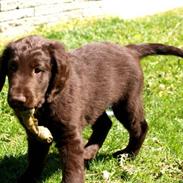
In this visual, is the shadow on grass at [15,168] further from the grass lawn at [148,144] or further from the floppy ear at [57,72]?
the floppy ear at [57,72]

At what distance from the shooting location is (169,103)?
6062mm

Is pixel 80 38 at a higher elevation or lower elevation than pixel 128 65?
lower

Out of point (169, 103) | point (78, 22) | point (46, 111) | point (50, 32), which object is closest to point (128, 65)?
point (46, 111)

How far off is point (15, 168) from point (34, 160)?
0.38m

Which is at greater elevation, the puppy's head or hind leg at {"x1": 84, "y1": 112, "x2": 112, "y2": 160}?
the puppy's head

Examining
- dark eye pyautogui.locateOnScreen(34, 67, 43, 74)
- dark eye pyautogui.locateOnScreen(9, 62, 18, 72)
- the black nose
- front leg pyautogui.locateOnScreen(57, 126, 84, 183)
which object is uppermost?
dark eye pyautogui.locateOnScreen(9, 62, 18, 72)

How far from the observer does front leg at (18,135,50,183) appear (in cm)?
451

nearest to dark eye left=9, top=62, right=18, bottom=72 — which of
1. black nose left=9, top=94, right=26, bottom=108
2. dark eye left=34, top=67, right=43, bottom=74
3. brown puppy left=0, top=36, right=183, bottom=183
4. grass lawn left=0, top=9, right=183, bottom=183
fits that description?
brown puppy left=0, top=36, right=183, bottom=183

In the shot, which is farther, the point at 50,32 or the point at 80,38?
the point at 50,32

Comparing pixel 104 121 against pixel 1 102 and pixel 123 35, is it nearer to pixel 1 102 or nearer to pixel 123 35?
pixel 1 102

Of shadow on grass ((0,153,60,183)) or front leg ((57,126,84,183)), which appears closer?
front leg ((57,126,84,183))

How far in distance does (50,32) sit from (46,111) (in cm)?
505

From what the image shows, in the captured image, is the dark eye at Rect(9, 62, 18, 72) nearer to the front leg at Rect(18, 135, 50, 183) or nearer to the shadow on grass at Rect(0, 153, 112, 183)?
the front leg at Rect(18, 135, 50, 183)

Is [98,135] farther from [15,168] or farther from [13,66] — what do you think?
[13,66]
